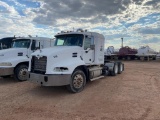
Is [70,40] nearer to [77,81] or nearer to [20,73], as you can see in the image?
[77,81]

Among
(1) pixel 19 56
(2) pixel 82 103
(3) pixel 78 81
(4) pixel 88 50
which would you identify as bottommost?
(2) pixel 82 103

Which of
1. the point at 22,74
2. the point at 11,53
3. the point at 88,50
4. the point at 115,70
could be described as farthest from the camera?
the point at 115,70

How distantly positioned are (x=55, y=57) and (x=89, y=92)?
227 cm

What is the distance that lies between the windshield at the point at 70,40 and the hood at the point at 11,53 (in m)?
2.78

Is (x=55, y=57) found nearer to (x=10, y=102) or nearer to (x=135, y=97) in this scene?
(x=10, y=102)

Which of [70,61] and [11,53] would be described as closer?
[70,61]

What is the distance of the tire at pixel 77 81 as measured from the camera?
27.2ft

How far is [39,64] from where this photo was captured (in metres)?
8.29

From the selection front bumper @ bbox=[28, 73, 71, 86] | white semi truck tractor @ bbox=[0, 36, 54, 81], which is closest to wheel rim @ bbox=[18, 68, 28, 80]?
white semi truck tractor @ bbox=[0, 36, 54, 81]

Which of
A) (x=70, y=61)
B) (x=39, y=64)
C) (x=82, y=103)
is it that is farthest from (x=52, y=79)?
(x=82, y=103)

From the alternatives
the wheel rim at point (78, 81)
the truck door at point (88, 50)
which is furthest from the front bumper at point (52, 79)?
the truck door at point (88, 50)

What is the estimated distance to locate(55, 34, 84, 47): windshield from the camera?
9492 mm

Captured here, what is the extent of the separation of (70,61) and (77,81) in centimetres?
97

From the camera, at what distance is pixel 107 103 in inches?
276
